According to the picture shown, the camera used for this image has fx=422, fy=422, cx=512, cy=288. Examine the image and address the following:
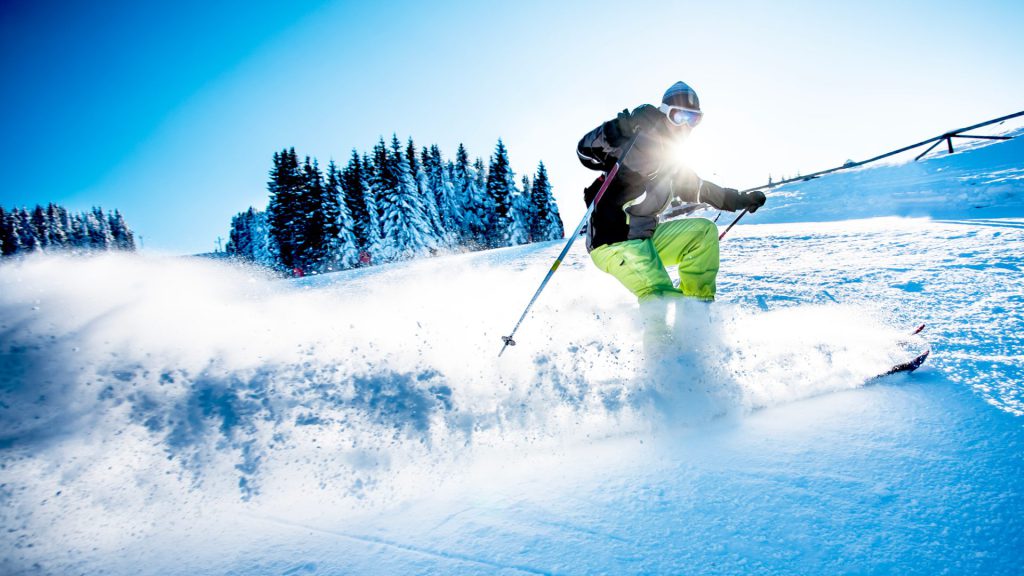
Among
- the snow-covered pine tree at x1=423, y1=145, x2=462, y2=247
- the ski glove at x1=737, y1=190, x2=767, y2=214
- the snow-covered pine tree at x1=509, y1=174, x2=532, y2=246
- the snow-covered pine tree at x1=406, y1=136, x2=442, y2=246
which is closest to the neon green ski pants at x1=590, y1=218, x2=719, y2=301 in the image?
the ski glove at x1=737, y1=190, x2=767, y2=214

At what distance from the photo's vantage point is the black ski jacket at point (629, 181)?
3.35 metres

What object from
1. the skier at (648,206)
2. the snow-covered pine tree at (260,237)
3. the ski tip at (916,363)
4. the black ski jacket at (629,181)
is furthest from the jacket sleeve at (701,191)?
the snow-covered pine tree at (260,237)

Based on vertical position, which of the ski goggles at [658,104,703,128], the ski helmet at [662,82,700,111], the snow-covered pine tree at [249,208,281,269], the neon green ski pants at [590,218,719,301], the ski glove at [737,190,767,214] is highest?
the snow-covered pine tree at [249,208,281,269]

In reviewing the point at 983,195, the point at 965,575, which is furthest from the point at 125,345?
the point at 983,195

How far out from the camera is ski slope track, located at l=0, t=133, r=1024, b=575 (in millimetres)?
1365

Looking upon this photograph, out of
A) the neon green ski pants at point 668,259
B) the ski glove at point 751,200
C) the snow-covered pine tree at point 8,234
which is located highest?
the snow-covered pine tree at point 8,234

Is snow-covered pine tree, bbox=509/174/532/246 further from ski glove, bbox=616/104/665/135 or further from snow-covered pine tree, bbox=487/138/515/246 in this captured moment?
ski glove, bbox=616/104/665/135

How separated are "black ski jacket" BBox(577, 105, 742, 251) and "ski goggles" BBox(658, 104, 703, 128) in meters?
0.10

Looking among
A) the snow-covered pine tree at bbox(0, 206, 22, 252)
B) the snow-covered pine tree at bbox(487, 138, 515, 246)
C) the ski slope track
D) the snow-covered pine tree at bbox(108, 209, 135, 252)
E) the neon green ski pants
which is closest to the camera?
the ski slope track

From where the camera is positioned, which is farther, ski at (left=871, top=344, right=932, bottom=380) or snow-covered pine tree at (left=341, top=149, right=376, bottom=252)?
snow-covered pine tree at (left=341, top=149, right=376, bottom=252)

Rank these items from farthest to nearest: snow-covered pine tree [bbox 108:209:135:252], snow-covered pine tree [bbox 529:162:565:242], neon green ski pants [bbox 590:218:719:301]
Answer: snow-covered pine tree [bbox 108:209:135:252] < snow-covered pine tree [bbox 529:162:565:242] < neon green ski pants [bbox 590:218:719:301]

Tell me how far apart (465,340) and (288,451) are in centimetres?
129

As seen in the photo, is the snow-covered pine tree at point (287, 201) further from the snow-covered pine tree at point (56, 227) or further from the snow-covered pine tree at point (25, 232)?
the snow-covered pine tree at point (56, 227)

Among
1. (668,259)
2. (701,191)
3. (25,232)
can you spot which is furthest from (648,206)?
(25,232)
